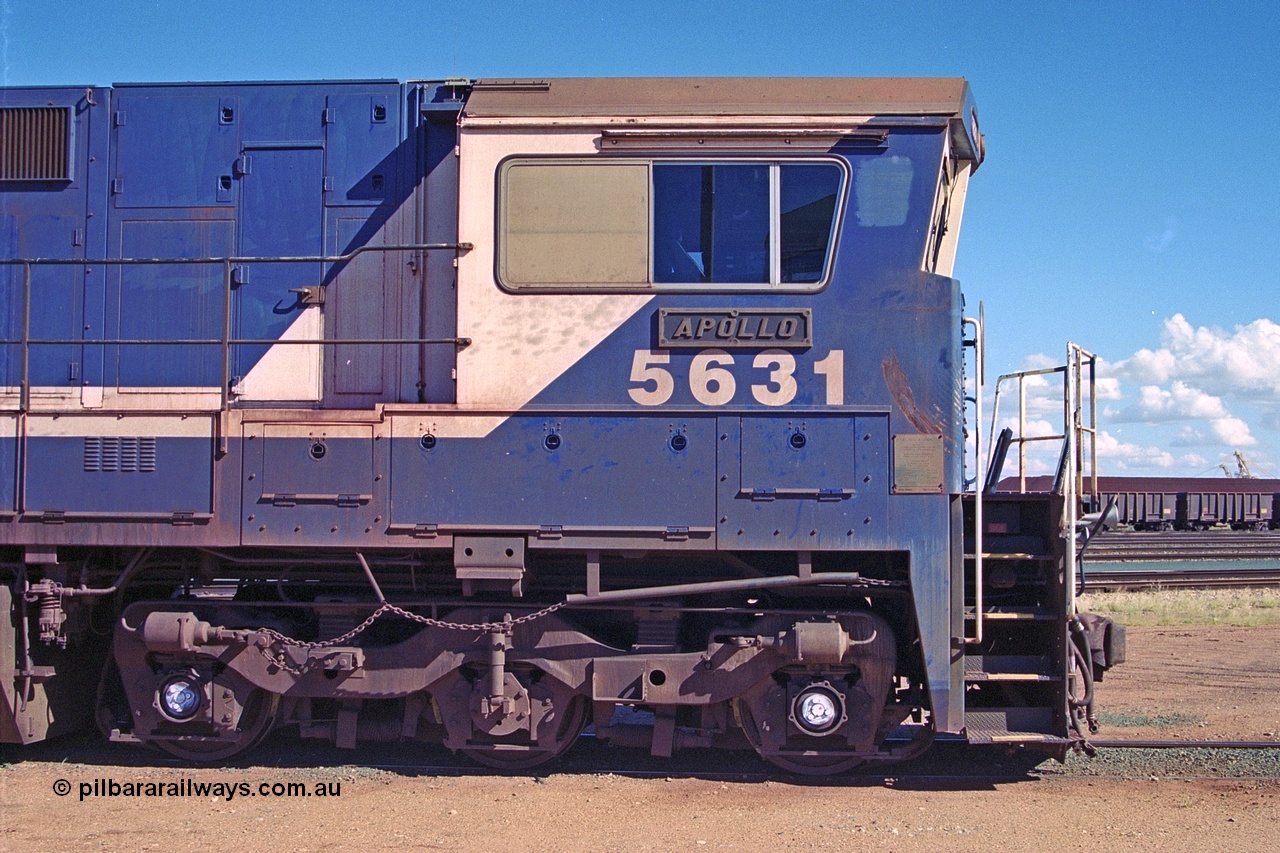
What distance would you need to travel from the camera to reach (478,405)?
6129mm

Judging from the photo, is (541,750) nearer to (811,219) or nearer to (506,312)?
(506,312)

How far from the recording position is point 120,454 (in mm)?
6273

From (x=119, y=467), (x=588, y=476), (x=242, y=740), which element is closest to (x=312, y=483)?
(x=119, y=467)

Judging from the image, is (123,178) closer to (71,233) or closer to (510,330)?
(71,233)

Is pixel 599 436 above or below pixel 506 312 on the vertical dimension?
below

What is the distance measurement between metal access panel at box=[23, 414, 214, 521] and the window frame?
215 centimetres

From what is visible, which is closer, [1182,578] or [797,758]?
[797,758]

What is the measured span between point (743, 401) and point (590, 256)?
129cm

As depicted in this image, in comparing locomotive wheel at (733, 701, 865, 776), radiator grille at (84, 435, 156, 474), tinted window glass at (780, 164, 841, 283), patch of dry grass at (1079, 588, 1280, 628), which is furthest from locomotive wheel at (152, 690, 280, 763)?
patch of dry grass at (1079, 588, 1280, 628)

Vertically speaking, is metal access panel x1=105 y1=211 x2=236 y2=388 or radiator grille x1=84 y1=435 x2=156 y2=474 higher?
metal access panel x1=105 y1=211 x2=236 y2=388

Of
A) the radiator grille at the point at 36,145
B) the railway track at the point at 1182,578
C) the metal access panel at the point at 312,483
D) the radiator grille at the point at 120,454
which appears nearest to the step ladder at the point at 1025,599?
the metal access panel at the point at 312,483

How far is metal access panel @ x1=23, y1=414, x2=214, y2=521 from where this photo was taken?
622cm

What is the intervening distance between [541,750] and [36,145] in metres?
5.50

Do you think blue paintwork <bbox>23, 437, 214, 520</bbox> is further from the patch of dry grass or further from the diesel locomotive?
the patch of dry grass
